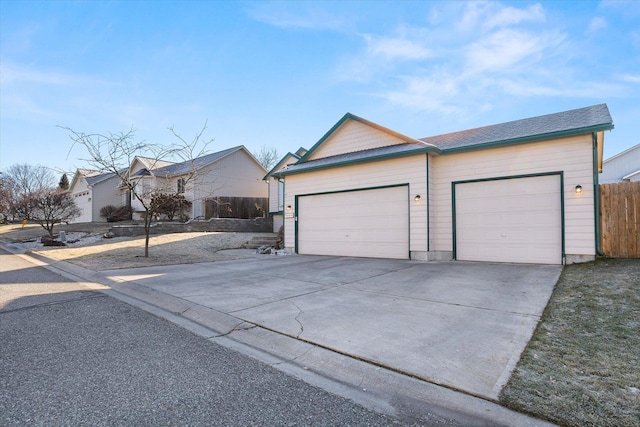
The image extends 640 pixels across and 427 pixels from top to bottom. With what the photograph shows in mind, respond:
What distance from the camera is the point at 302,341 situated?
3.54 metres

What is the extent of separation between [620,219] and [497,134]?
3.76 meters

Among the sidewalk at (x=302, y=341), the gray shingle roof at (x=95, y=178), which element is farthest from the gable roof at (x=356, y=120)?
the gray shingle roof at (x=95, y=178)

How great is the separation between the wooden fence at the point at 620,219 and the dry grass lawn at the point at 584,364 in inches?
144

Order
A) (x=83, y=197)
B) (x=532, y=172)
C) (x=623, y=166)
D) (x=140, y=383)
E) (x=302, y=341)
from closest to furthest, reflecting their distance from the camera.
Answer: (x=140, y=383)
(x=302, y=341)
(x=532, y=172)
(x=623, y=166)
(x=83, y=197)

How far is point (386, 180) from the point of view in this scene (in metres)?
10.7

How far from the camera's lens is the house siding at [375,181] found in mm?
9875

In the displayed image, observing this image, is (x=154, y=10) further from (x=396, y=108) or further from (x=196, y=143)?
(x=396, y=108)

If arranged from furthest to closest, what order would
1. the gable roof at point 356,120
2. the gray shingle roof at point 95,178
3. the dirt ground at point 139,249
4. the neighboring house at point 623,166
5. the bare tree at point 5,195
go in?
the gray shingle roof at point 95,178
the bare tree at point 5,195
the neighboring house at point 623,166
the gable roof at point 356,120
the dirt ground at point 139,249

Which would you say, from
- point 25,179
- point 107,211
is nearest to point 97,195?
point 107,211

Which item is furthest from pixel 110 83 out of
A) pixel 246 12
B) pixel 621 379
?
pixel 621 379

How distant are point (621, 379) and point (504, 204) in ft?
24.0

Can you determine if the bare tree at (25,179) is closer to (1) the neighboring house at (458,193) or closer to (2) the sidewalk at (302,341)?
(1) the neighboring house at (458,193)

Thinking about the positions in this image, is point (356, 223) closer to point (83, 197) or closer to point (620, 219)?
point (620, 219)

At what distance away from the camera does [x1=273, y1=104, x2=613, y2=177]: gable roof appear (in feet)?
27.1
